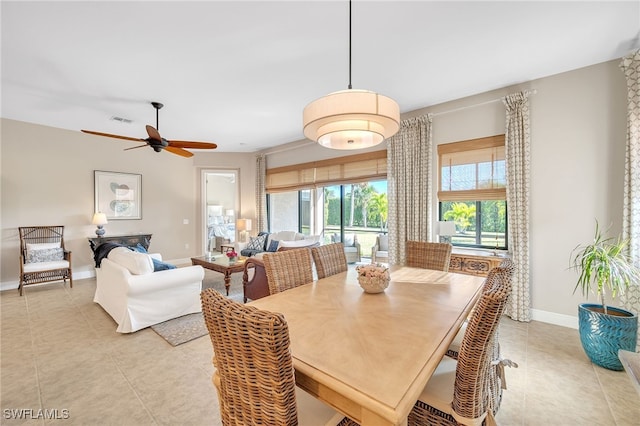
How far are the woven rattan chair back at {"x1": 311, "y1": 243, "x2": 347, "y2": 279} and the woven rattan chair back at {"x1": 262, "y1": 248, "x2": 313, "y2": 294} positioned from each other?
0.49 feet

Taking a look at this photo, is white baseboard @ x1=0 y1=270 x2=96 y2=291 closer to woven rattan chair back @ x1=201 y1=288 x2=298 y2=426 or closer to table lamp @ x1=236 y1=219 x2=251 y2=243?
table lamp @ x1=236 y1=219 x2=251 y2=243

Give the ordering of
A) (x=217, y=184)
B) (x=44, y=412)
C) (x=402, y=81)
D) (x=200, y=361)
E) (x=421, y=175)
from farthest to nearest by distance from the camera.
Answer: (x=217, y=184) → (x=421, y=175) → (x=402, y=81) → (x=200, y=361) → (x=44, y=412)

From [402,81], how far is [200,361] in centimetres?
367

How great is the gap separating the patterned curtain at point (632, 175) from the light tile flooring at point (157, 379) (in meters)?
0.68

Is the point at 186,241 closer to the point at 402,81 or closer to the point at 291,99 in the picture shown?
the point at 291,99

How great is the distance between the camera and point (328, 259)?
2539mm

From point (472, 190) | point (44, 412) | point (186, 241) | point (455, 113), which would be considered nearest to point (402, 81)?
point (455, 113)

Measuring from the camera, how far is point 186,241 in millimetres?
6781

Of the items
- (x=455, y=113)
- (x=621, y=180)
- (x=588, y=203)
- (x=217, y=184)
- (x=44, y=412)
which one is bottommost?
(x=44, y=412)

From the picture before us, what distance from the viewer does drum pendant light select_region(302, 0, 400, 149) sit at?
150 centimetres

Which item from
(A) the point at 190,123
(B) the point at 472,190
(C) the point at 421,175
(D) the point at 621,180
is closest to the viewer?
(D) the point at 621,180

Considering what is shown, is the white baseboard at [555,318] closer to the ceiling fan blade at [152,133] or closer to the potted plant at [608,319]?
the potted plant at [608,319]

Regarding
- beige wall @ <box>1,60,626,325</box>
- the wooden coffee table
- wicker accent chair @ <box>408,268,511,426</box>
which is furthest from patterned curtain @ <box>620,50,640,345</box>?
the wooden coffee table

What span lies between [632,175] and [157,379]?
460cm
